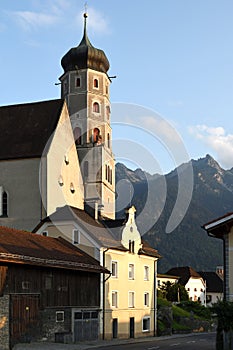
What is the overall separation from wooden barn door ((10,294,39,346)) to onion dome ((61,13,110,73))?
52209 millimetres

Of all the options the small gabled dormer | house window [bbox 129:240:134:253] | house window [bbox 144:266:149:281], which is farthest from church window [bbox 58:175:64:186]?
house window [bbox 144:266:149:281]

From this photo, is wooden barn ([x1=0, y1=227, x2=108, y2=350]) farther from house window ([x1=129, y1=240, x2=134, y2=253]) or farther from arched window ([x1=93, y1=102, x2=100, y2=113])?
arched window ([x1=93, y1=102, x2=100, y2=113])

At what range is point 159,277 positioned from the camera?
106 m

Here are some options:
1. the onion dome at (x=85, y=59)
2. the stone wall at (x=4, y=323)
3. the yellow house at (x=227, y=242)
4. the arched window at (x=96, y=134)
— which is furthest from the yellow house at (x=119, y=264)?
the onion dome at (x=85, y=59)

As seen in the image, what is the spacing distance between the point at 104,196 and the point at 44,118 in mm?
19251

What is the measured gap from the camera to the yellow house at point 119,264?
48.9 meters

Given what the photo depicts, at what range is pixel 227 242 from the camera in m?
31.6

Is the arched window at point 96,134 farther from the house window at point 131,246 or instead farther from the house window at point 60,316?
the house window at point 60,316

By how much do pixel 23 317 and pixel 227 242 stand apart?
13240 mm

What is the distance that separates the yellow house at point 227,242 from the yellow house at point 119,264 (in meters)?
18.2

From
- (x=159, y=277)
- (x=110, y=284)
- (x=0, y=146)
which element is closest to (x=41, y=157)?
(x=0, y=146)

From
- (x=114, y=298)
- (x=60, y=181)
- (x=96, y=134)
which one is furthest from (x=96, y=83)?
(x=114, y=298)

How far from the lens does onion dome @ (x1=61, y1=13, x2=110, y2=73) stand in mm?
86438

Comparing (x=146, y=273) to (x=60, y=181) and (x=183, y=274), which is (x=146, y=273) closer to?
(x=60, y=181)
